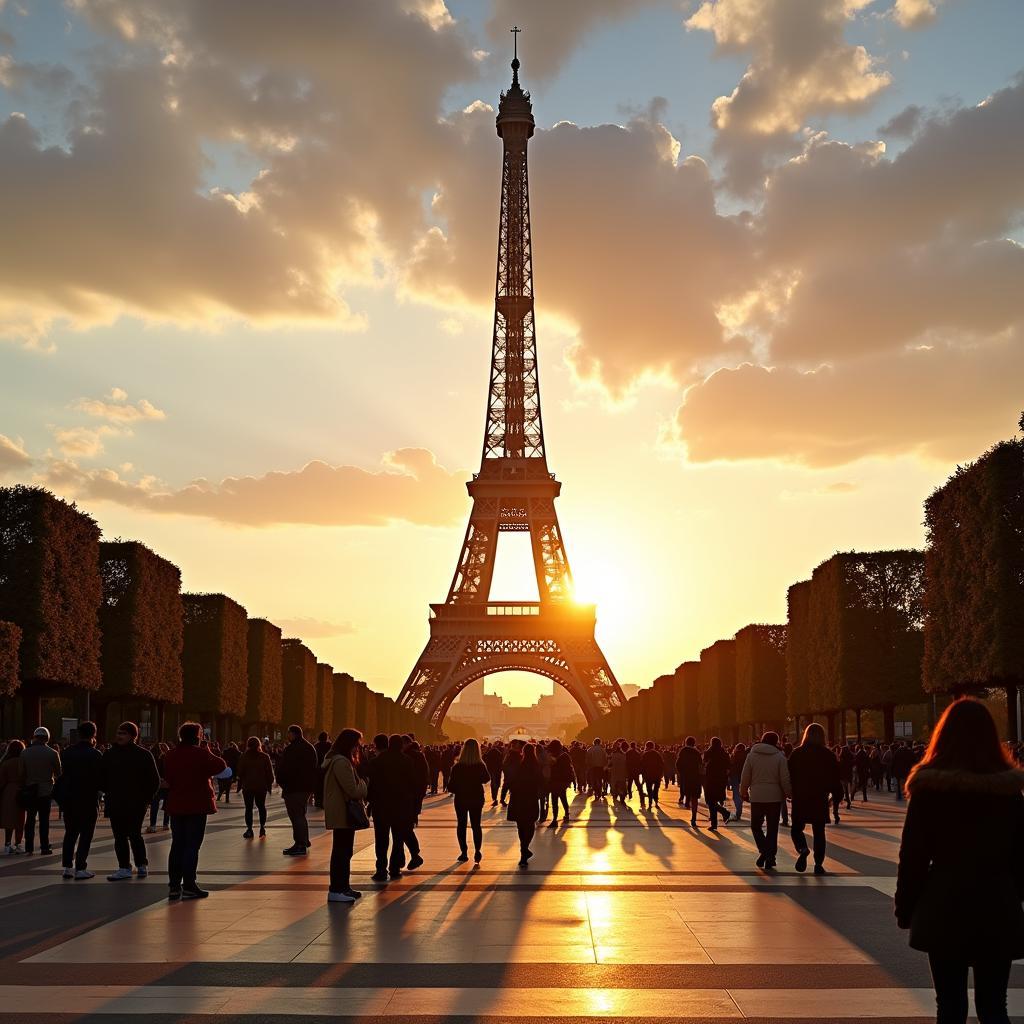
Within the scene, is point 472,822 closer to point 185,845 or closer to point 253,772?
point 185,845

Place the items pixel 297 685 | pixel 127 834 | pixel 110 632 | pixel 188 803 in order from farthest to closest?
pixel 297 685 → pixel 110 632 → pixel 127 834 → pixel 188 803

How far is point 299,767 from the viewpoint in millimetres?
20438

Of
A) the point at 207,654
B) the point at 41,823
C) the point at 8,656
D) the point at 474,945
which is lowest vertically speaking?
the point at 474,945

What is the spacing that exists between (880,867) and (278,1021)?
11840mm

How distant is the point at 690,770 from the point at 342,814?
1532 centimetres

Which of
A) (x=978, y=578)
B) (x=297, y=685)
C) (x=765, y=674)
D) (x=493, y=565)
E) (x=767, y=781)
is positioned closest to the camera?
(x=767, y=781)

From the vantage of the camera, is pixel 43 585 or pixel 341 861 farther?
pixel 43 585

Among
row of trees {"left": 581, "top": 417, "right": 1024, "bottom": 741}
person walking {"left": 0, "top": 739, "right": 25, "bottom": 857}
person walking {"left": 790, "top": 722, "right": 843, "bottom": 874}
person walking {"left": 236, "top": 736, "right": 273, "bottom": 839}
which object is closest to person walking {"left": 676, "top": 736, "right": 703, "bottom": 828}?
row of trees {"left": 581, "top": 417, "right": 1024, "bottom": 741}

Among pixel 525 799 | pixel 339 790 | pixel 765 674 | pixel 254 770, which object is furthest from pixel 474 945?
pixel 765 674

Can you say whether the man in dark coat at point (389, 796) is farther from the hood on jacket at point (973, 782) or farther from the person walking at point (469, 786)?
the hood on jacket at point (973, 782)

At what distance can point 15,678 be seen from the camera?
108 ft

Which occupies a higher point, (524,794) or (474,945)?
(524,794)

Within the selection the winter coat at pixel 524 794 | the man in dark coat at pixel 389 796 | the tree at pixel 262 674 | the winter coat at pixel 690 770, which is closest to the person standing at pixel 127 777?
the man in dark coat at pixel 389 796

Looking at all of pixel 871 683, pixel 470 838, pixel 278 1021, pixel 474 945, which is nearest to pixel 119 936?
pixel 474 945
